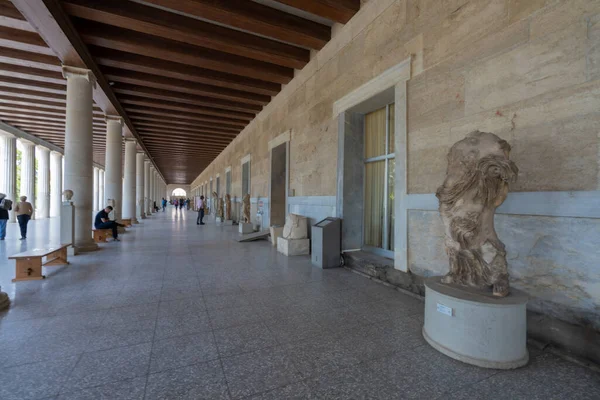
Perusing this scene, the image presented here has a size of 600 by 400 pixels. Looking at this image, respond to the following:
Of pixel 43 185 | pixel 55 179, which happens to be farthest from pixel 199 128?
pixel 55 179

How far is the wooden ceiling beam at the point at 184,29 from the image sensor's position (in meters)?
5.69

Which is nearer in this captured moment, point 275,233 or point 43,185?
point 275,233

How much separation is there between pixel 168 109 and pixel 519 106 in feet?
40.6

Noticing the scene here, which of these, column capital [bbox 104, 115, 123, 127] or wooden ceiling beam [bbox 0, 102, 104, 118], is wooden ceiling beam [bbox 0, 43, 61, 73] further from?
wooden ceiling beam [bbox 0, 102, 104, 118]

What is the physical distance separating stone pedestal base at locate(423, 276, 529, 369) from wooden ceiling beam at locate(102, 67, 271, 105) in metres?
9.61

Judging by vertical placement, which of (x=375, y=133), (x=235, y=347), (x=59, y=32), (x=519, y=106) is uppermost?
(x=59, y=32)

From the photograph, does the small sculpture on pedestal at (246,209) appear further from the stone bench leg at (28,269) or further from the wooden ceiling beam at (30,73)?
the stone bench leg at (28,269)

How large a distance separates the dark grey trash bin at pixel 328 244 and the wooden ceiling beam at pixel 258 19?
436 centimetres

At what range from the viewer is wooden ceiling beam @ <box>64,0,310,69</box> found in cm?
569

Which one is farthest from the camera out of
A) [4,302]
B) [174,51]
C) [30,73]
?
[30,73]

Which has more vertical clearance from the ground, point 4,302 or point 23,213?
point 23,213

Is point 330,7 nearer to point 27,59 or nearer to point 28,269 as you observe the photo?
point 28,269

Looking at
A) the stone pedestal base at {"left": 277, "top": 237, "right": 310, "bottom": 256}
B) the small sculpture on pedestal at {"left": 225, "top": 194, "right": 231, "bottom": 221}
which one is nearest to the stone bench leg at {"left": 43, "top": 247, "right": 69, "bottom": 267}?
the stone pedestal base at {"left": 277, "top": 237, "right": 310, "bottom": 256}

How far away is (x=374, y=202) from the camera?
241 inches
